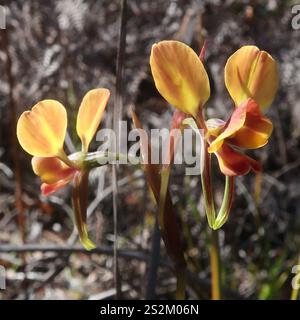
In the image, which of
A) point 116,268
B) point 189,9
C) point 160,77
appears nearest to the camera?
point 160,77

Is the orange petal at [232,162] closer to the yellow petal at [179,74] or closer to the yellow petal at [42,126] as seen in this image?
the yellow petal at [179,74]

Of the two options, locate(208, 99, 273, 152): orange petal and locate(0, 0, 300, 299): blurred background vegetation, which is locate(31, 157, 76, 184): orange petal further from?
locate(0, 0, 300, 299): blurred background vegetation

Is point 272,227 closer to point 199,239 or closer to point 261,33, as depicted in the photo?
point 199,239

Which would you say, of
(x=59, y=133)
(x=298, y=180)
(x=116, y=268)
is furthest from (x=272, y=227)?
(x=59, y=133)

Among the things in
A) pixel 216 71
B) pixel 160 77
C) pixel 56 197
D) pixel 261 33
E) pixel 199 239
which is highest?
pixel 261 33

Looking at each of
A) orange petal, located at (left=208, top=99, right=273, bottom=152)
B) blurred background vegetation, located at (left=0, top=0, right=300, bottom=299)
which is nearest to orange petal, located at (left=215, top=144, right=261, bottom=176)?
orange petal, located at (left=208, top=99, right=273, bottom=152)

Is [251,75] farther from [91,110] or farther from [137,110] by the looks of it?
[137,110]
